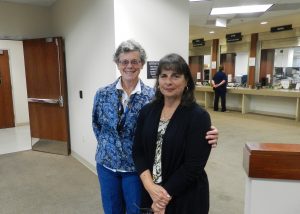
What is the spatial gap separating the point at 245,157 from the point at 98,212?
1948 millimetres

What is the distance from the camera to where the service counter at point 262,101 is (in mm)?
7121

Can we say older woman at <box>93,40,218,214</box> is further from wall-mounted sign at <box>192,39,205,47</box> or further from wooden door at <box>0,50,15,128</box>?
wall-mounted sign at <box>192,39,205,47</box>

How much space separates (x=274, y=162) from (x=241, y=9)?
4.99m

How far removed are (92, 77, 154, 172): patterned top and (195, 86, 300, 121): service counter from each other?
5607mm

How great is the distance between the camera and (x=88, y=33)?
3.29 meters

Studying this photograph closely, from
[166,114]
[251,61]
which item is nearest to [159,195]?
[166,114]

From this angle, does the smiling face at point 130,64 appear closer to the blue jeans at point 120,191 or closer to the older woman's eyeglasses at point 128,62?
the older woman's eyeglasses at point 128,62

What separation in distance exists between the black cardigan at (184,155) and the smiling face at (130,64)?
379mm

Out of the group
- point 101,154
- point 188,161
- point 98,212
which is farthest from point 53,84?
point 188,161

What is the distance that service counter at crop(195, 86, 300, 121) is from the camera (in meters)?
7.12

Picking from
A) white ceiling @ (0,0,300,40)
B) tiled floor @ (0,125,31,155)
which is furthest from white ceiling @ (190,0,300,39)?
tiled floor @ (0,125,31,155)

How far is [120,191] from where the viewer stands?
1.61 metres

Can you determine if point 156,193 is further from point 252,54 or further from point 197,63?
point 197,63

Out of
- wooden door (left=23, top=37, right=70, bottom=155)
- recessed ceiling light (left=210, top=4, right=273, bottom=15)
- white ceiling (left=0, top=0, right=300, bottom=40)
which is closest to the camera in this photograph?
wooden door (left=23, top=37, right=70, bottom=155)
